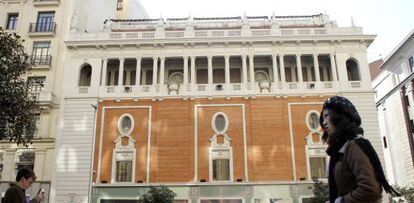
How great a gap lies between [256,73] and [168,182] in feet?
40.9

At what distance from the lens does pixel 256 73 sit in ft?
116

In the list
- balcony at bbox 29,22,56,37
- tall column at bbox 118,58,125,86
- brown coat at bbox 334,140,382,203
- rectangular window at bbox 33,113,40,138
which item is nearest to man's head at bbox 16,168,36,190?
brown coat at bbox 334,140,382,203

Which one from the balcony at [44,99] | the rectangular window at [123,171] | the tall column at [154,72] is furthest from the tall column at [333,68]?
the balcony at [44,99]

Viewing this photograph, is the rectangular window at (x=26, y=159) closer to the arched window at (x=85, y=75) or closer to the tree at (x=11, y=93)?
the arched window at (x=85, y=75)

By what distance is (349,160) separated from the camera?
311 centimetres

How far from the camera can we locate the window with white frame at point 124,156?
3138 cm

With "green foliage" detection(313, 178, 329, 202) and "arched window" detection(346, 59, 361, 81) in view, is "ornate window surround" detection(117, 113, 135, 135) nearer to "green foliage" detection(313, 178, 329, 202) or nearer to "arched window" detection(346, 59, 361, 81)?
"green foliage" detection(313, 178, 329, 202)

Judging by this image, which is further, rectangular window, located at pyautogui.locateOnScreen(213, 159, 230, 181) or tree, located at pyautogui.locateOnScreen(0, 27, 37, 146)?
rectangular window, located at pyautogui.locateOnScreen(213, 159, 230, 181)

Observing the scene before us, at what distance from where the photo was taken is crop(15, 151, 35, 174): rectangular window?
32094 millimetres

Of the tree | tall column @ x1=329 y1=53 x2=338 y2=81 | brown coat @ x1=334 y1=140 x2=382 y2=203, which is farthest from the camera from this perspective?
tall column @ x1=329 y1=53 x2=338 y2=81

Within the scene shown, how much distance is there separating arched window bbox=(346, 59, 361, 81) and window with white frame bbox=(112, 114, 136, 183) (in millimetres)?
19557

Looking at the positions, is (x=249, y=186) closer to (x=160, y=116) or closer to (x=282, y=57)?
(x=160, y=116)

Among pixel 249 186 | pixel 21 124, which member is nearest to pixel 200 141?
pixel 249 186

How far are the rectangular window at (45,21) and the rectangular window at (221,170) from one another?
19309 mm
